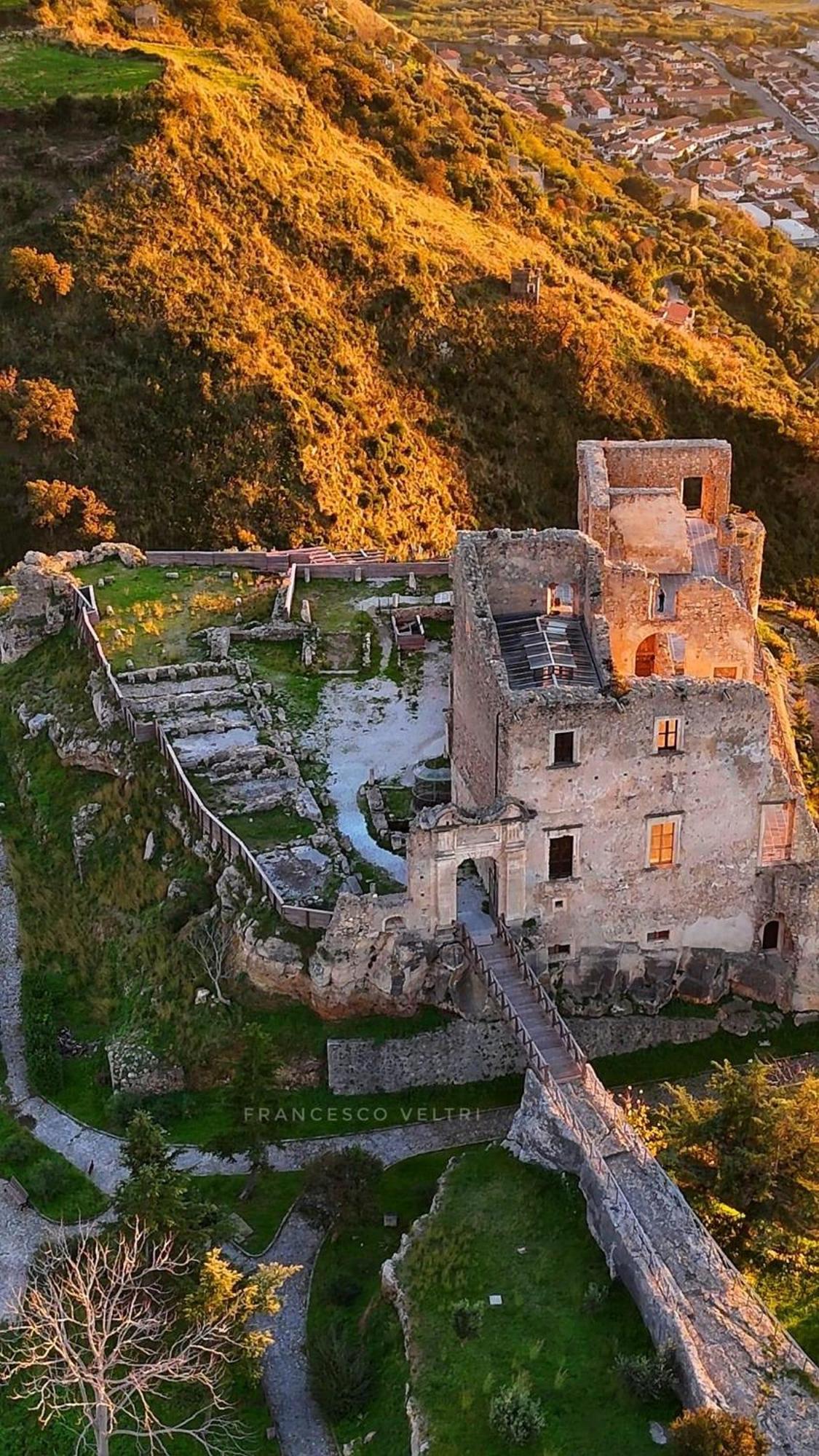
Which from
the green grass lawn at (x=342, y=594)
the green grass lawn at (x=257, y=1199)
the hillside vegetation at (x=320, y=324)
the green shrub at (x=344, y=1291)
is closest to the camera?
the green shrub at (x=344, y=1291)

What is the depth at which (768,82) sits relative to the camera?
463 ft

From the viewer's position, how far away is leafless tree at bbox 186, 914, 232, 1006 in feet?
130

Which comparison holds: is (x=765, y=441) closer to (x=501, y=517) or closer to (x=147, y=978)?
(x=501, y=517)

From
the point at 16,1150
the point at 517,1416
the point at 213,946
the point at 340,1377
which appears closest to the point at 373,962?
the point at 213,946

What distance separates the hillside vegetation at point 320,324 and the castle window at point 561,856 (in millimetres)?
39209

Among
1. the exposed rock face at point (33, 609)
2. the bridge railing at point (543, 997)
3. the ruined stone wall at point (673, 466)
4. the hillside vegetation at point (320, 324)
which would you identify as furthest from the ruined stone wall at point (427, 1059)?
the hillside vegetation at point (320, 324)

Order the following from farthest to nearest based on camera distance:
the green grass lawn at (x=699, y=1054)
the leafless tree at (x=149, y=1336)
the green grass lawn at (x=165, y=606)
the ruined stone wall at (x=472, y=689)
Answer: the green grass lawn at (x=165, y=606) → the green grass lawn at (x=699, y=1054) → the ruined stone wall at (x=472, y=689) → the leafless tree at (x=149, y=1336)

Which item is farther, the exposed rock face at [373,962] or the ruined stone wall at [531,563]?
the ruined stone wall at [531,563]

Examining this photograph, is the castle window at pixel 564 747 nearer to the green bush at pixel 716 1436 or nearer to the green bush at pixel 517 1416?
the green bush at pixel 517 1416

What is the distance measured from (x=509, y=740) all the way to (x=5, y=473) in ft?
161

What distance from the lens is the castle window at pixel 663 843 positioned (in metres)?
37.9

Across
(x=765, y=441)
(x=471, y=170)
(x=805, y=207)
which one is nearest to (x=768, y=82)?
(x=805, y=207)

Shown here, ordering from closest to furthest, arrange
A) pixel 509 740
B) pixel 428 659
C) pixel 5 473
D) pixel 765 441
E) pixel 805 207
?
pixel 509 740
pixel 428 659
pixel 5 473
pixel 765 441
pixel 805 207

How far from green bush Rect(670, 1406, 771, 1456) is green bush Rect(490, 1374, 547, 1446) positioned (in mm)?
2656
